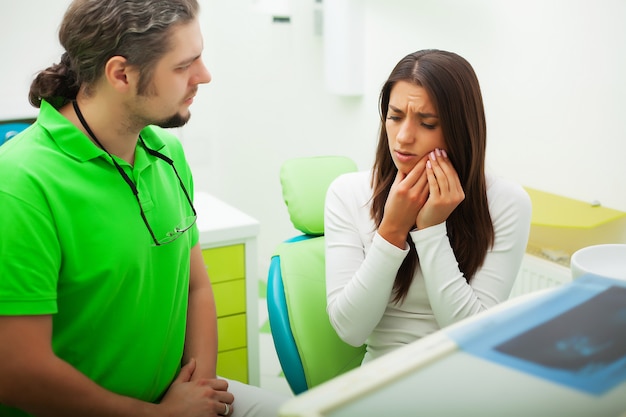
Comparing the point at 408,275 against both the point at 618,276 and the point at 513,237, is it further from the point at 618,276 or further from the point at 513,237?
the point at 618,276

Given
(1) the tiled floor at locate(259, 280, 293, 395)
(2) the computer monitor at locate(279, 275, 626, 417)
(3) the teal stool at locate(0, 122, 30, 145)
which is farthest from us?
(1) the tiled floor at locate(259, 280, 293, 395)

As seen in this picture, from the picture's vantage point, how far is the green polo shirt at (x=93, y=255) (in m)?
1.05

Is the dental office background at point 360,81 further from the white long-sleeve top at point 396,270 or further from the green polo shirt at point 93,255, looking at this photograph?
the green polo shirt at point 93,255

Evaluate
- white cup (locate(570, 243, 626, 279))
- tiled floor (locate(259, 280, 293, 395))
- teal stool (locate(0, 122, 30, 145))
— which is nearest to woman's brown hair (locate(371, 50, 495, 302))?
white cup (locate(570, 243, 626, 279))

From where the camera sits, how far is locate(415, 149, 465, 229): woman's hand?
1.29 meters

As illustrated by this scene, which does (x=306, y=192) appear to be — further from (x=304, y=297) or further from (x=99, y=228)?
(x=99, y=228)

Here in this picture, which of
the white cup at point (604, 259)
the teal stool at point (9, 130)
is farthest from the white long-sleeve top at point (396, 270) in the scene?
the teal stool at point (9, 130)

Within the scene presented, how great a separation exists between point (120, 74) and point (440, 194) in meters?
0.64

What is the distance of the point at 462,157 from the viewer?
1.34 m

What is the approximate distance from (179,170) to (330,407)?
941mm

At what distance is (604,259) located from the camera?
41.5 inches

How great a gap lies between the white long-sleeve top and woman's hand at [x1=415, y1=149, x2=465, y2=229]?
0.02 meters

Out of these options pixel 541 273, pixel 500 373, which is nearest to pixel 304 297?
pixel 541 273

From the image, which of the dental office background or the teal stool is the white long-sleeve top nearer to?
the dental office background
